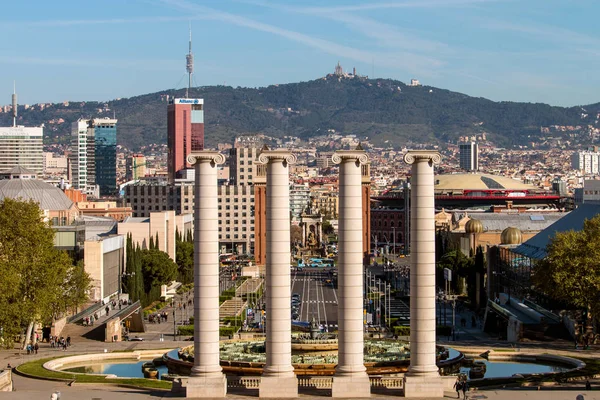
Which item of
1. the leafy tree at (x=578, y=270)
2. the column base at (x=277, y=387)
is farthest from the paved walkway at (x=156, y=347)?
the leafy tree at (x=578, y=270)

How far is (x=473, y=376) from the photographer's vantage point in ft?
209

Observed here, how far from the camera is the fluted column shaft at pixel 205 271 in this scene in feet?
164

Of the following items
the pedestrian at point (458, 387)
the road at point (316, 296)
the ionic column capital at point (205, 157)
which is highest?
the ionic column capital at point (205, 157)

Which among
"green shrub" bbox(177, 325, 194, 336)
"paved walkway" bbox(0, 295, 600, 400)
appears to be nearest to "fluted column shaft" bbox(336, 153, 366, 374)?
"paved walkway" bbox(0, 295, 600, 400)

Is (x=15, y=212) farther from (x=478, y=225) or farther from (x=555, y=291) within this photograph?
(x=478, y=225)

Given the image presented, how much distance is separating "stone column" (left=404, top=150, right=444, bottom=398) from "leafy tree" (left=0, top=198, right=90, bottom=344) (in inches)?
1285

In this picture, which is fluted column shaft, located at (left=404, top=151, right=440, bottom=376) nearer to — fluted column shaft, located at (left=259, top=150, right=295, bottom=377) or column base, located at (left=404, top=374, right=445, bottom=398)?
column base, located at (left=404, top=374, right=445, bottom=398)

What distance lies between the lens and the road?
109m

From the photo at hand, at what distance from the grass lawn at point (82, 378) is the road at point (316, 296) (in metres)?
31.7

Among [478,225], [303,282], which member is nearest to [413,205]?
[478,225]

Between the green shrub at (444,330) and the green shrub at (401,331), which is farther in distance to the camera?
the green shrub at (401,331)

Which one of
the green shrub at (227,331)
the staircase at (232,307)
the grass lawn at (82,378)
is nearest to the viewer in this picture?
the grass lawn at (82,378)

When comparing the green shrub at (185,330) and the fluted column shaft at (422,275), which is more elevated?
the fluted column shaft at (422,275)

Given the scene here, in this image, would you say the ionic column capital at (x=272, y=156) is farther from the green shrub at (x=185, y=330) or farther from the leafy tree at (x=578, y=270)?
the green shrub at (x=185, y=330)
